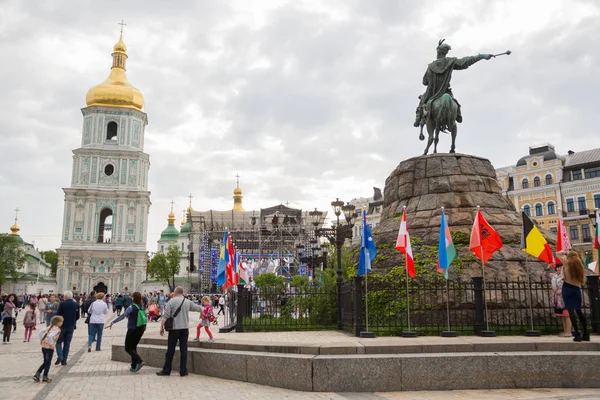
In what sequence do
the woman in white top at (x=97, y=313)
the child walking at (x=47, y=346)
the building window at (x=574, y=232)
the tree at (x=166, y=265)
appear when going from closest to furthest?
the child walking at (x=47, y=346) < the woman in white top at (x=97, y=313) < the building window at (x=574, y=232) < the tree at (x=166, y=265)

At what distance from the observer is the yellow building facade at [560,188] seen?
40.8 m

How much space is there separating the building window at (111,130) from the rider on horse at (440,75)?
57608 mm

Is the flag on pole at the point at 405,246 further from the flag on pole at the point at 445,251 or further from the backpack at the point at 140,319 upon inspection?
the backpack at the point at 140,319

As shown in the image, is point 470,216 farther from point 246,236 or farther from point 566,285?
point 246,236

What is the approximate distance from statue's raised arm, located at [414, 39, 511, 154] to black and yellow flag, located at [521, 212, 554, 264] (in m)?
5.33

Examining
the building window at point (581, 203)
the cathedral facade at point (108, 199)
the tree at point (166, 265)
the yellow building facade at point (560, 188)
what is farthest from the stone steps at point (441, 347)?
the tree at point (166, 265)

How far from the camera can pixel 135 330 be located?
414 inches

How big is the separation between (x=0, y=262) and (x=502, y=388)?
6510 cm

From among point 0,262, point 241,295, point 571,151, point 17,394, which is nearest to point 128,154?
point 0,262

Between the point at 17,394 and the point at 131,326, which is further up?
the point at 131,326

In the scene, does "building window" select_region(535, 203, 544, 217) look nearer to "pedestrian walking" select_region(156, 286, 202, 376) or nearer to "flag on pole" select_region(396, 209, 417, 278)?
"flag on pole" select_region(396, 209, 417, 278)

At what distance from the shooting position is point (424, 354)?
27.6 feet

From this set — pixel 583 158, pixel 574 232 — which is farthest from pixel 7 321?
pixel 583 158

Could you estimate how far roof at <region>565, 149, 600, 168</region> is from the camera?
1648 inches
